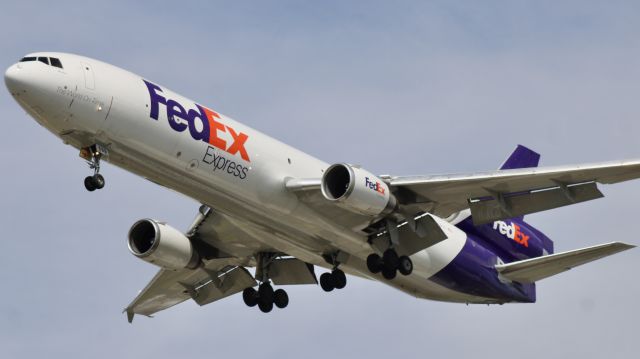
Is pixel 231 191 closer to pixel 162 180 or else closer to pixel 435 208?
pixel 162 180

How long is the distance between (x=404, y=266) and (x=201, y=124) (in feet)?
27.0

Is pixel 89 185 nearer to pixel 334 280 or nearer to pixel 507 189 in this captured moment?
A: pixel 334 280

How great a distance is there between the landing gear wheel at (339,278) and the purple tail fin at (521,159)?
825 centimetres

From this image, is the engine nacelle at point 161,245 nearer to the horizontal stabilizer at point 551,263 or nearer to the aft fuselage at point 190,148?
the aft fuselage at point 190,148

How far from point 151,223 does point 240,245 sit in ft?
10.2

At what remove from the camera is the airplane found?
114ft

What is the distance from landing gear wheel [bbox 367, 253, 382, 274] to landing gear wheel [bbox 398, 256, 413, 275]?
2.23ft

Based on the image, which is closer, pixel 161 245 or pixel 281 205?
pixel 281 205

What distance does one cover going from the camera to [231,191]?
120ft

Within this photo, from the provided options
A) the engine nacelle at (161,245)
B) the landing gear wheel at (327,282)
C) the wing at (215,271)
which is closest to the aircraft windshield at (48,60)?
the wing at (215,271)

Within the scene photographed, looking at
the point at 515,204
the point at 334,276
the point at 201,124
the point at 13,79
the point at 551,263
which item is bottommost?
the point at 551,263

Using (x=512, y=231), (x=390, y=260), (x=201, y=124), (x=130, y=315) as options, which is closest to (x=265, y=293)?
(x=390, y=260)

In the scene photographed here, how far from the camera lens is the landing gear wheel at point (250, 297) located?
42906 mm

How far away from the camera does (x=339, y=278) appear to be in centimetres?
4131
